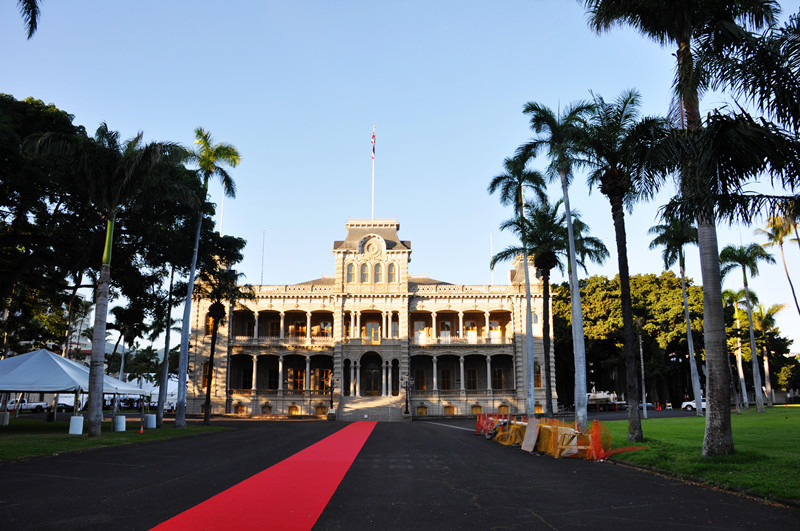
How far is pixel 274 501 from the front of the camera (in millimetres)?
8648

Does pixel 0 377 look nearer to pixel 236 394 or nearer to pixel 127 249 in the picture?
pixel 127 249

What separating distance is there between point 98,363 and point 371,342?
32.1 m

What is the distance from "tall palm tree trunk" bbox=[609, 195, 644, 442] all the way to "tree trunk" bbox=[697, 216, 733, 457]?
399 cm

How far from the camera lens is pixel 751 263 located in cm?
4178

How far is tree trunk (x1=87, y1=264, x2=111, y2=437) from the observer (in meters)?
20.9

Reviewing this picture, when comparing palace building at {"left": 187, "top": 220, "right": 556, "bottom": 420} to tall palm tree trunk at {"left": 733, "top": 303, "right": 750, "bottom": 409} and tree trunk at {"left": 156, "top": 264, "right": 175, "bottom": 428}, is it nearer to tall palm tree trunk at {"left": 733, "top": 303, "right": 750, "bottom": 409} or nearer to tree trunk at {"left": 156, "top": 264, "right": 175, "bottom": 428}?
tall palm tree trunk at {"left": 733, "top": 303, "right": 750, "bottom": 409}

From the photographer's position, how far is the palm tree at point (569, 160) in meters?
21.6

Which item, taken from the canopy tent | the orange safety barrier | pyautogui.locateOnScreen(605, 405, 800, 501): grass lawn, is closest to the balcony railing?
the canopy tent

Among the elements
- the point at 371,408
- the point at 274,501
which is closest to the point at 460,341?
the point at 371,408

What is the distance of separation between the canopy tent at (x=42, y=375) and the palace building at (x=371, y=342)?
25373 mm

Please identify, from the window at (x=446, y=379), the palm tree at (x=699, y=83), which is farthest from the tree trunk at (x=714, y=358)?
the window at (x=446, y=379)

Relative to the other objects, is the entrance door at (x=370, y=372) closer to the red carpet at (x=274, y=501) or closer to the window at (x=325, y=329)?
the window at (x=325, y=329)

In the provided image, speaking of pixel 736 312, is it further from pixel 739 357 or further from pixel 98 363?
pixel 98 363

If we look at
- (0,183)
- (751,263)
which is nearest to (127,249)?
(0,183)
